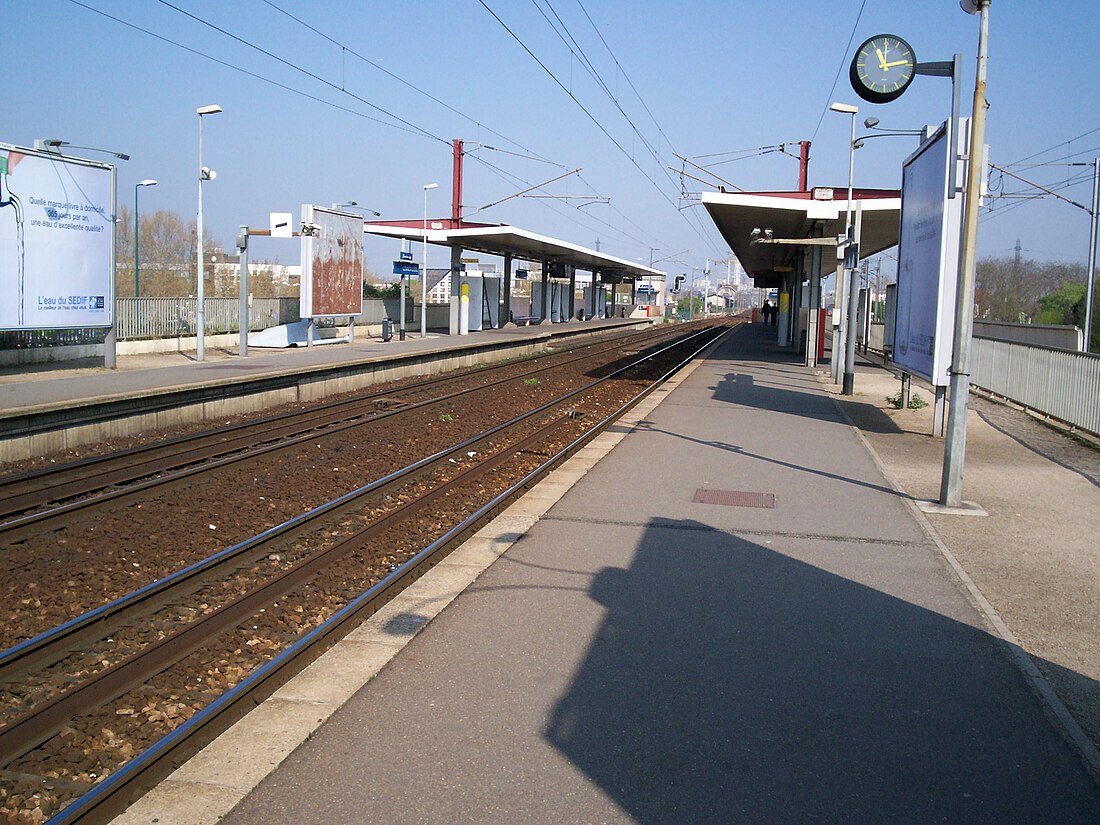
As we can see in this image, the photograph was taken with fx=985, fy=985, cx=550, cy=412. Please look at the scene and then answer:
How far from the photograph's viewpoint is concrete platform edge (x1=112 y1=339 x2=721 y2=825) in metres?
3.73

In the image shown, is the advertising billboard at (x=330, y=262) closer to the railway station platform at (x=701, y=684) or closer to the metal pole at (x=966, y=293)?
the railway station platform at (x=701, y=684)

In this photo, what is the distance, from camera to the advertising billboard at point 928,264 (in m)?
12.9

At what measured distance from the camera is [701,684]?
4863 mm

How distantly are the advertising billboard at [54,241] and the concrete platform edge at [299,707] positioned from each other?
1344 cm

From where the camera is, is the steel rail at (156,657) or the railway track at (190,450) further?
the railway track at (190,450)

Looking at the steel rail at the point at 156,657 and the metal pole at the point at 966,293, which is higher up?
the metal pole at the point at 966,293

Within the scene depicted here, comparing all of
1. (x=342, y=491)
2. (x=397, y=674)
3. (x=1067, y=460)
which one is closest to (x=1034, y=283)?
(x=1067, y=460)

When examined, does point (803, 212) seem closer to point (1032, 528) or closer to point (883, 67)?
point (883, 67)

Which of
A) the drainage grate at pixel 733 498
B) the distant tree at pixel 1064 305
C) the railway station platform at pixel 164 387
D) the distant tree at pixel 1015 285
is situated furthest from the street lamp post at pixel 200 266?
the distant tree at pixel 1015 285

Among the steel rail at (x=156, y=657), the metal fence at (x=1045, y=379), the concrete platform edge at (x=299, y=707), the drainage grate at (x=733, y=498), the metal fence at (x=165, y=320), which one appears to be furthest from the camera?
the metal fence at (x=165, y=320)

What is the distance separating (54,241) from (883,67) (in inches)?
593

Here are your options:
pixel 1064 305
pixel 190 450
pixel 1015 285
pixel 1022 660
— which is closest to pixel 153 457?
pixel 190 450

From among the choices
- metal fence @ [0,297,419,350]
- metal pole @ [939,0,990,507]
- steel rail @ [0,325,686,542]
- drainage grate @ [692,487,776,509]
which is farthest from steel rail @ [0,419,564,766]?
metal fence @ [0,297,419,350]

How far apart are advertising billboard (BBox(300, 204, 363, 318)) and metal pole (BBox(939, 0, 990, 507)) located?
21871 millimetres
